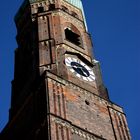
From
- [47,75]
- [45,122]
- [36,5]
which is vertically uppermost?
[36,5]

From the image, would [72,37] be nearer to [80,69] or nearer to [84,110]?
[80,69]

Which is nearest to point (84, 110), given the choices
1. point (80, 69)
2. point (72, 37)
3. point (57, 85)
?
point (57, 85)

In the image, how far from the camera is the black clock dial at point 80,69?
31719 millimetres

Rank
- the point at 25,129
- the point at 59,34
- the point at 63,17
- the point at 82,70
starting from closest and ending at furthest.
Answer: the point at 25,129
the point at 82,70
the point at 59,34
the point at 63,17

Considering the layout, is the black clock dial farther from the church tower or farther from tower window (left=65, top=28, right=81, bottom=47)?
tower window (left=65, top=28, right=81, bottom=47)

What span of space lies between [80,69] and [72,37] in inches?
187

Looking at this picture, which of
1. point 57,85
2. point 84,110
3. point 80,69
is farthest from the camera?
point 80,69

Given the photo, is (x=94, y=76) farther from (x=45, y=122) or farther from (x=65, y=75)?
(x=45, y=122)

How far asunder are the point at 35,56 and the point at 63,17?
547 centimetres

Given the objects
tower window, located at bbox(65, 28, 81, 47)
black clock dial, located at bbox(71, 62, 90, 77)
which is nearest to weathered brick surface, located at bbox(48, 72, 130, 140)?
black clock dial, located at bbox(71, 62, 90, 77)

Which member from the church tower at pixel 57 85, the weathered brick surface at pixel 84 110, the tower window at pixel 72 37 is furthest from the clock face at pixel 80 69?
the tower window at pixel 72 37

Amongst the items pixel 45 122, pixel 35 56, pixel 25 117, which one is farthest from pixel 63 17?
pixel 45 122

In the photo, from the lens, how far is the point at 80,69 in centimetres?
3209

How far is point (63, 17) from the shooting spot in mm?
37031
